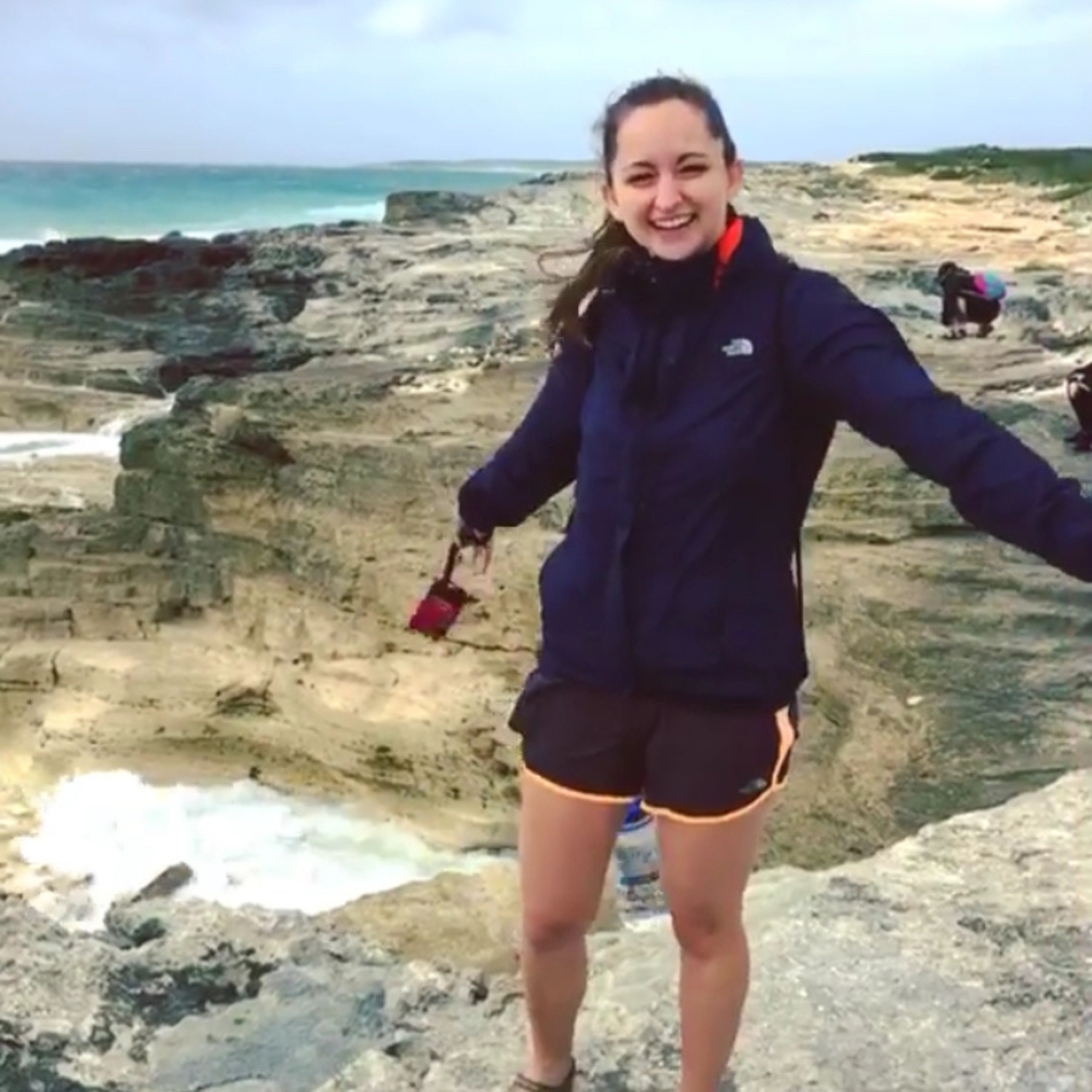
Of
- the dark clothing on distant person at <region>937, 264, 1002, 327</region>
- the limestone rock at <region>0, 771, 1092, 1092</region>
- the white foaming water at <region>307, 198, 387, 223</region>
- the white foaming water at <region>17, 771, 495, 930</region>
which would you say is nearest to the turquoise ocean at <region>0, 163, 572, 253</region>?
the white foaming water at <region>307, 198, 387, 223</region>

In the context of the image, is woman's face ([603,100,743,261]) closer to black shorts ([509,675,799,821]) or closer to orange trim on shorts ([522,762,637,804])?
black shorts ([509,675,799,821])

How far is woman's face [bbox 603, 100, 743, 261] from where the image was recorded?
2270 millimetres

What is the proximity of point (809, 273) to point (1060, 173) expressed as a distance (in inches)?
1718

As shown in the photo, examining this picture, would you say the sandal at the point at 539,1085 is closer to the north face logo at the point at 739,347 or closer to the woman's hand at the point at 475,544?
the woman's hand at the point at 475,544

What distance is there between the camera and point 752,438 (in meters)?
2.22

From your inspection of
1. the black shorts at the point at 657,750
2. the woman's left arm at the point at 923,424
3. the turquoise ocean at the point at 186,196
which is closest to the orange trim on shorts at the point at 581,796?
the black shorts at the point at 657,750

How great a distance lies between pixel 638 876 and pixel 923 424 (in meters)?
3.62

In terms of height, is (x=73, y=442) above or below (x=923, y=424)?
below

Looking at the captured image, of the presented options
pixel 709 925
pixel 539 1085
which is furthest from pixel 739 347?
pixel 539 1085

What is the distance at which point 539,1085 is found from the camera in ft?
9.16

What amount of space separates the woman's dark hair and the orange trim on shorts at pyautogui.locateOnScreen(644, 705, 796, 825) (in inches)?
25.5

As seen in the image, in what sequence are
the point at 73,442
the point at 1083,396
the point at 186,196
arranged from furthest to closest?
the point at 186,196 < the point at 73,442 < the point at 1083,396

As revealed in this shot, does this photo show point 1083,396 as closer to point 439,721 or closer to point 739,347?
point 439,721

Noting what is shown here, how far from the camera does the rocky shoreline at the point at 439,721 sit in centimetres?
330
